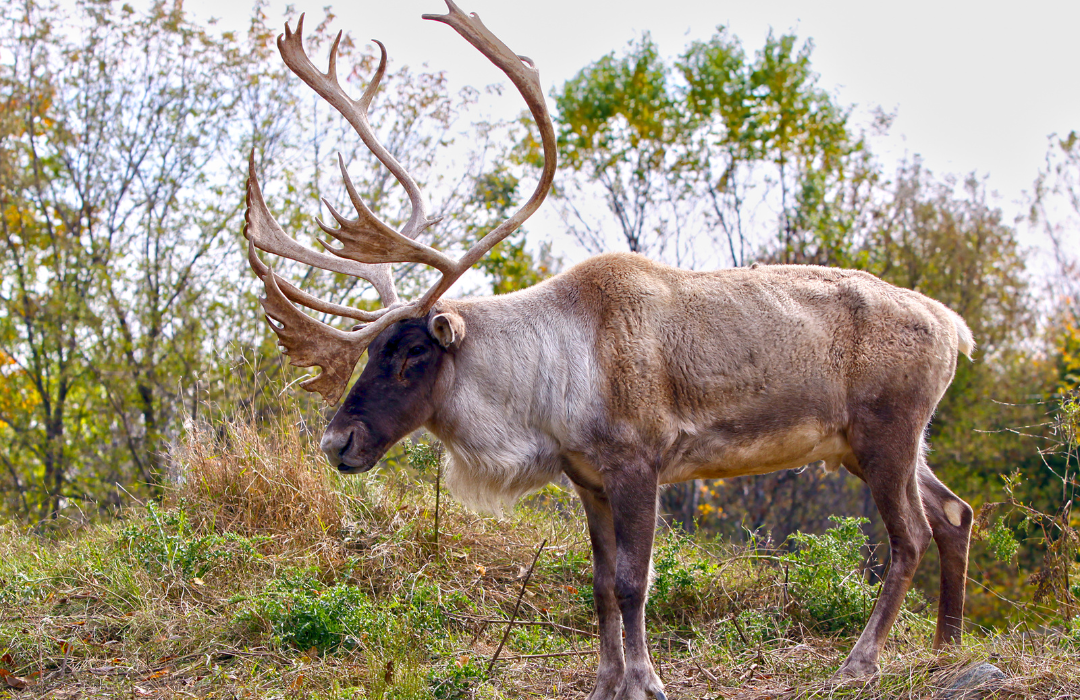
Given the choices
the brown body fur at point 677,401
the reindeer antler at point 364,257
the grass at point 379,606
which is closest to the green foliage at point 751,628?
the grass at point 379,606

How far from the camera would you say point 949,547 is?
4770mm

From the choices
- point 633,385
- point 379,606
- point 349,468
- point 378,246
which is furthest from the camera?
point 379,606

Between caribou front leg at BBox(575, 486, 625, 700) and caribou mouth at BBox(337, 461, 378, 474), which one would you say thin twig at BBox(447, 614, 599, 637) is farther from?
caribou mouth at BBox(337, 461, 378, 474)

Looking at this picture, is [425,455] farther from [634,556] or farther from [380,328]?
[634,556]

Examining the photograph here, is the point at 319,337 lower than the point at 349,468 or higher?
higher

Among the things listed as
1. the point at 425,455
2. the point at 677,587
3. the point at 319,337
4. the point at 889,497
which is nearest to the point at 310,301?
the point at 319,337

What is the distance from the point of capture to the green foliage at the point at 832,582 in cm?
571

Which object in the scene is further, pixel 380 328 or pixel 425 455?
pixel 425 455

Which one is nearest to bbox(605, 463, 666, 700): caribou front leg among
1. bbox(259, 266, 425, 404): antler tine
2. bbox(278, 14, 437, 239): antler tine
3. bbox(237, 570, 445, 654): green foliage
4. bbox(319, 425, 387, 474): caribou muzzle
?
bbox(319, 425, 387, 474): caribou muzzle

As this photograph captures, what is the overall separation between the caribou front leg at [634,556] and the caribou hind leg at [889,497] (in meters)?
0.99

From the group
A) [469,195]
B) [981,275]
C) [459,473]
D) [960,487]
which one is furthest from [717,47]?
Result: [459,473]

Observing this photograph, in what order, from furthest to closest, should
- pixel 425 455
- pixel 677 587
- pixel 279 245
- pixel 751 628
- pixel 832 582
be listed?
pixel 425 455 < pixel 677 587 < pixel 832 582 < pixel 751 628 < pixel 279 245

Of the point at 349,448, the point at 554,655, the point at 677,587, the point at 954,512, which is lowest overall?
the point at 554,655

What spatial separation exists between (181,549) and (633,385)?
3.44 metres
